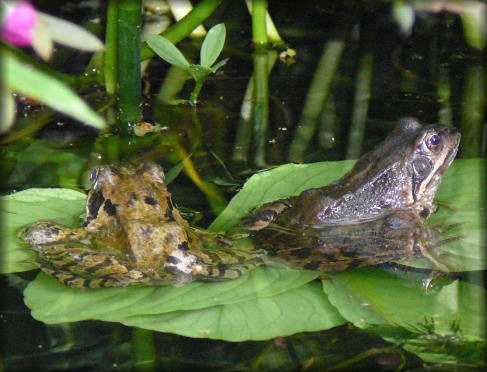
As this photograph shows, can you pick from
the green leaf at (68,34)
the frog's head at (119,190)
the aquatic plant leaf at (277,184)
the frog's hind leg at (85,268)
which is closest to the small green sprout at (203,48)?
the aquatic plant leaf at (277,184)

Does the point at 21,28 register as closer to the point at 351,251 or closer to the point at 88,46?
the point at 88,46

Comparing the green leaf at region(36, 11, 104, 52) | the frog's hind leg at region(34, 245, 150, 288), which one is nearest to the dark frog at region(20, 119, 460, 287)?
the frog's hind leg at region(34, 245, 150, 288)

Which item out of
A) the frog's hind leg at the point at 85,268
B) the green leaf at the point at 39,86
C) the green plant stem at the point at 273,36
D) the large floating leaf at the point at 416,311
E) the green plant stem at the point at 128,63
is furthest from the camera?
the green plant stem at the point at 273,36

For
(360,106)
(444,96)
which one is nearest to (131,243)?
(360,106)

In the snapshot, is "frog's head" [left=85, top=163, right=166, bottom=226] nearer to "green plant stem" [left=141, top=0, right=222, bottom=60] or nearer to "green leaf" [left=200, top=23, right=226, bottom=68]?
"green leaf" [left=200, top=23, right=226, bottom=68]

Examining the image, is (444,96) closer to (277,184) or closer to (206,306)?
(277,184)

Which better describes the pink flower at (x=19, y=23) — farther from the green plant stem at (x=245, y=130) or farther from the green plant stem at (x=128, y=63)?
the green plant stem at (x=128, y=63)
